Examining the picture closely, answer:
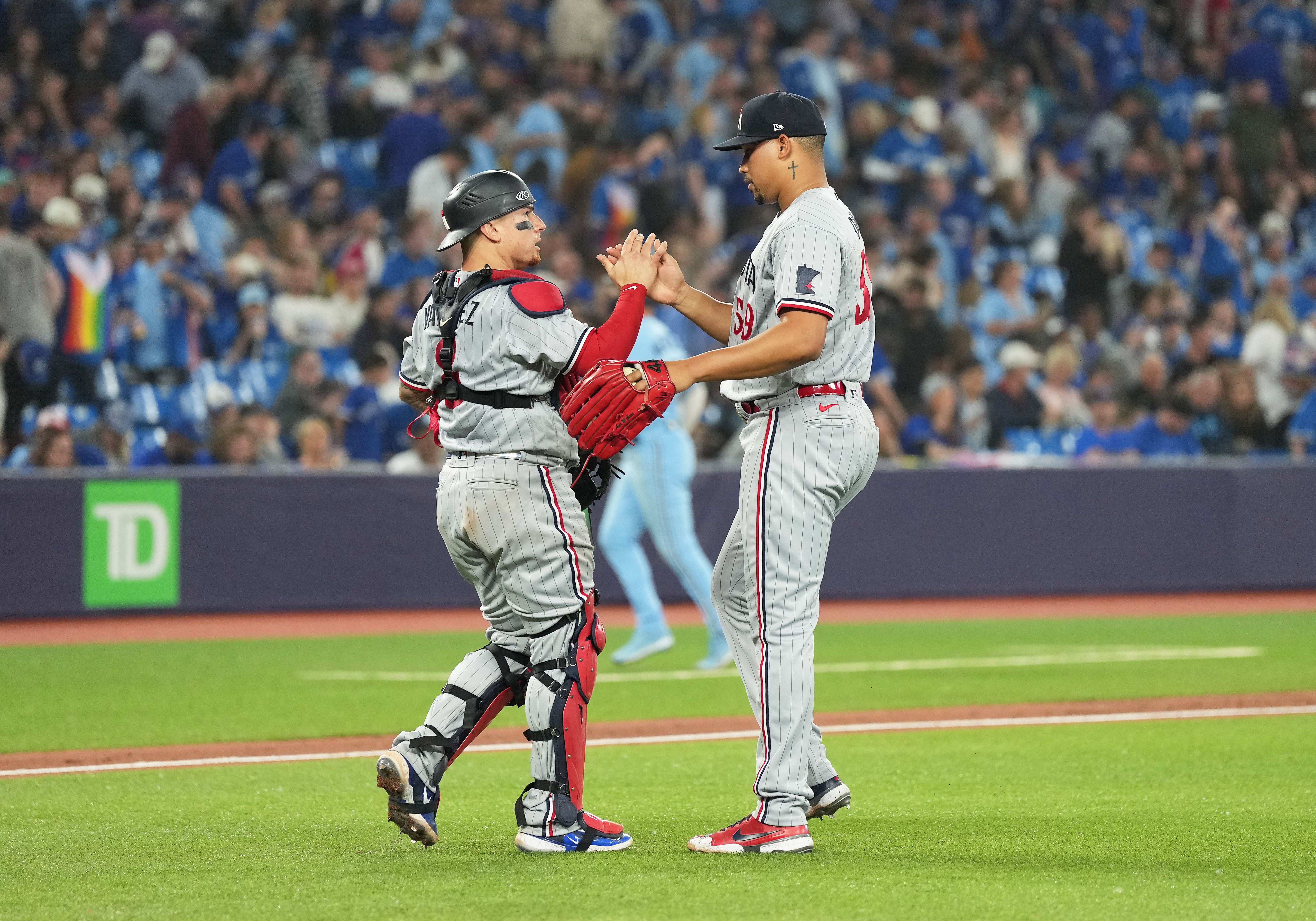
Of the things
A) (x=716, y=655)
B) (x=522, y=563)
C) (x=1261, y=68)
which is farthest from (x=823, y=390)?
(x=1261, y=68)

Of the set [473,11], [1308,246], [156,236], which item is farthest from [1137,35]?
[156,236]

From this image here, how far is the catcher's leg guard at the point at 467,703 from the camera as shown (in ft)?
16.8

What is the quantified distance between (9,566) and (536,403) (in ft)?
29.0

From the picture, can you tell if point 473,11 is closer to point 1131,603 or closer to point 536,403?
point 1131,603

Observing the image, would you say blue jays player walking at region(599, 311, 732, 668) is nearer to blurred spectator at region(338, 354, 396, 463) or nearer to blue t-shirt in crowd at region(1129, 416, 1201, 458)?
blurred spectator at region(338, 354, 396, 463)

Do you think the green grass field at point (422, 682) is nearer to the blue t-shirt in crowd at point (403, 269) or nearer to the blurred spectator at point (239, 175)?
the blue t-shirt in crowd at point (403, 269)

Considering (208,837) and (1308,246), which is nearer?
(208,837)

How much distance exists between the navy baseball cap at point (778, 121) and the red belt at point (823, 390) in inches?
30.1

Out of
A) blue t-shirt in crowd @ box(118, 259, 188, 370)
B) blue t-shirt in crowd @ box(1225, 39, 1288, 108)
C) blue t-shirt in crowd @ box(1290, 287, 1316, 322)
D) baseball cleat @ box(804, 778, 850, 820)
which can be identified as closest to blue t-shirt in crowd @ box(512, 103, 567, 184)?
blue t-shirt in crowd @ box(118, 259, 188, 370)

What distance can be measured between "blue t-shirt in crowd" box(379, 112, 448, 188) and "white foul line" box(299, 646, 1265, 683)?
7654 millimetres

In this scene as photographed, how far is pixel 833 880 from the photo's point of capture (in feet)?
15.3

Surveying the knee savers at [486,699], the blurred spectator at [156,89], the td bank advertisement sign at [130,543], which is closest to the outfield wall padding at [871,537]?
the td bank advertisement sign at [130,543]

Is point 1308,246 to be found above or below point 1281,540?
above

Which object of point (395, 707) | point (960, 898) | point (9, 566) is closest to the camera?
point (960, 898)
